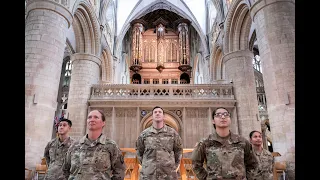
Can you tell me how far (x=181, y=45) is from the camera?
18.8m

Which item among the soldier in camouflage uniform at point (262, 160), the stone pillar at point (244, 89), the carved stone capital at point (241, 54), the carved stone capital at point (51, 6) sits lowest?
the soldier in camouflage uniform at point (262, 160)

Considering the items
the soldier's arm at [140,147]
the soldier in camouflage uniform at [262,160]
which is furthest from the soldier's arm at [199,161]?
the soldier in camouflage uniform at [262,160]

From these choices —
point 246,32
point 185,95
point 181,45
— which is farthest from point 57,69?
point 181,45

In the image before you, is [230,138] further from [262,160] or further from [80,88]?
[80,88]

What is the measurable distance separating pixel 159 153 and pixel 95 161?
40.3 inches

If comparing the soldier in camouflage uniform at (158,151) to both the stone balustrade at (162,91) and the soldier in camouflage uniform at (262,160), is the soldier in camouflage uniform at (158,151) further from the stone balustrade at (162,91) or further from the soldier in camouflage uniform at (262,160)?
the stone balustrade at (162,91)

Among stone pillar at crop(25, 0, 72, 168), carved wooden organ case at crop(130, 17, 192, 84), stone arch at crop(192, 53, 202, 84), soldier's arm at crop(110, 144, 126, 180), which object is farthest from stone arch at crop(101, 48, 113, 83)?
soldier's arm at crop(110, 144, 126, 180)

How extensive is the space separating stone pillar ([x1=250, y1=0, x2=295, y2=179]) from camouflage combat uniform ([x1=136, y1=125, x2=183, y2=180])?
4364mm

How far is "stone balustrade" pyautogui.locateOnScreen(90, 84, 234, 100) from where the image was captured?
10875 millimetres

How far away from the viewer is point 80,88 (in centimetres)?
1056

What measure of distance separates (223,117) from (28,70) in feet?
20.8

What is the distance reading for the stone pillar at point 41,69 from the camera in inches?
257

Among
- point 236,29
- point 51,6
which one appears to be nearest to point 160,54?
point 236,29

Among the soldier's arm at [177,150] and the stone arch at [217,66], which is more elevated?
the stone arch at [217,66]
